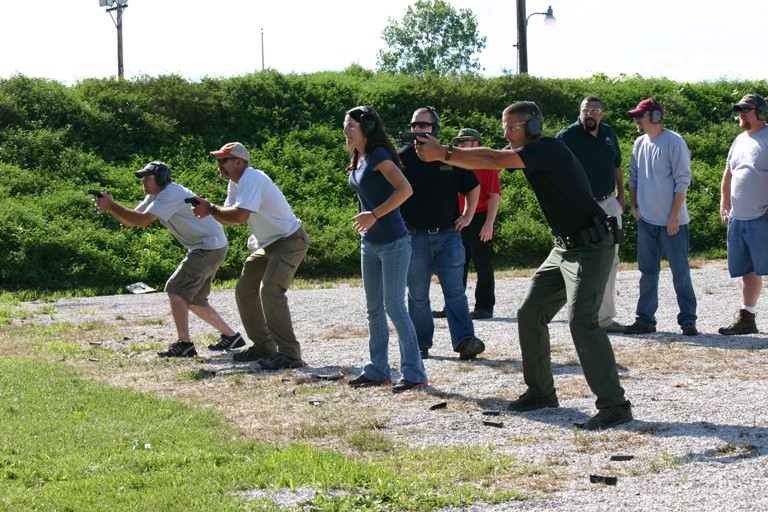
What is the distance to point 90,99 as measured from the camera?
948 inches

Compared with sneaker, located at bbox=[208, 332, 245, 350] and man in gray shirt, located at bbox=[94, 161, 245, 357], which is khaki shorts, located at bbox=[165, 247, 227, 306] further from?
sneaker, located at bbox=[208, 332, 245, 350]

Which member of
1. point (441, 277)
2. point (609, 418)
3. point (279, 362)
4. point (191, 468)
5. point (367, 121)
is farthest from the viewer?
point (441, 277)

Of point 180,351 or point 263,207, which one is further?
point 180,351

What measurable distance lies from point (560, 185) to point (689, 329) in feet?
13.4

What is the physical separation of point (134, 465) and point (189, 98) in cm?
2022

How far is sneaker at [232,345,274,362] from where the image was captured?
920cm

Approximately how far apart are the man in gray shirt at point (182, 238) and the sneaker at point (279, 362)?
3.56 feet

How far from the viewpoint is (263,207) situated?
340 inches

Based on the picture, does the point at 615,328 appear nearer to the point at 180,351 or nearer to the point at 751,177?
the point at 751,177

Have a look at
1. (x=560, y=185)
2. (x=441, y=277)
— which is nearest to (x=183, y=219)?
(x=441, y=277)

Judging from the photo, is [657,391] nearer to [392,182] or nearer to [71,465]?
[392,182]

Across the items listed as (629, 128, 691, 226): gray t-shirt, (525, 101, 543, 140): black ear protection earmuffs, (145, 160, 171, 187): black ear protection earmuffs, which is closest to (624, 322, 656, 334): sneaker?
(629, 128, 691, 226): gray t-shirt

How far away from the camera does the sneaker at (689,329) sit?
9703 millimetres

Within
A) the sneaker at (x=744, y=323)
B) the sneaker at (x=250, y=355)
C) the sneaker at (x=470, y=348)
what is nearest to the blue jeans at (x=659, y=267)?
the sneaker at (x=744, y=323)
